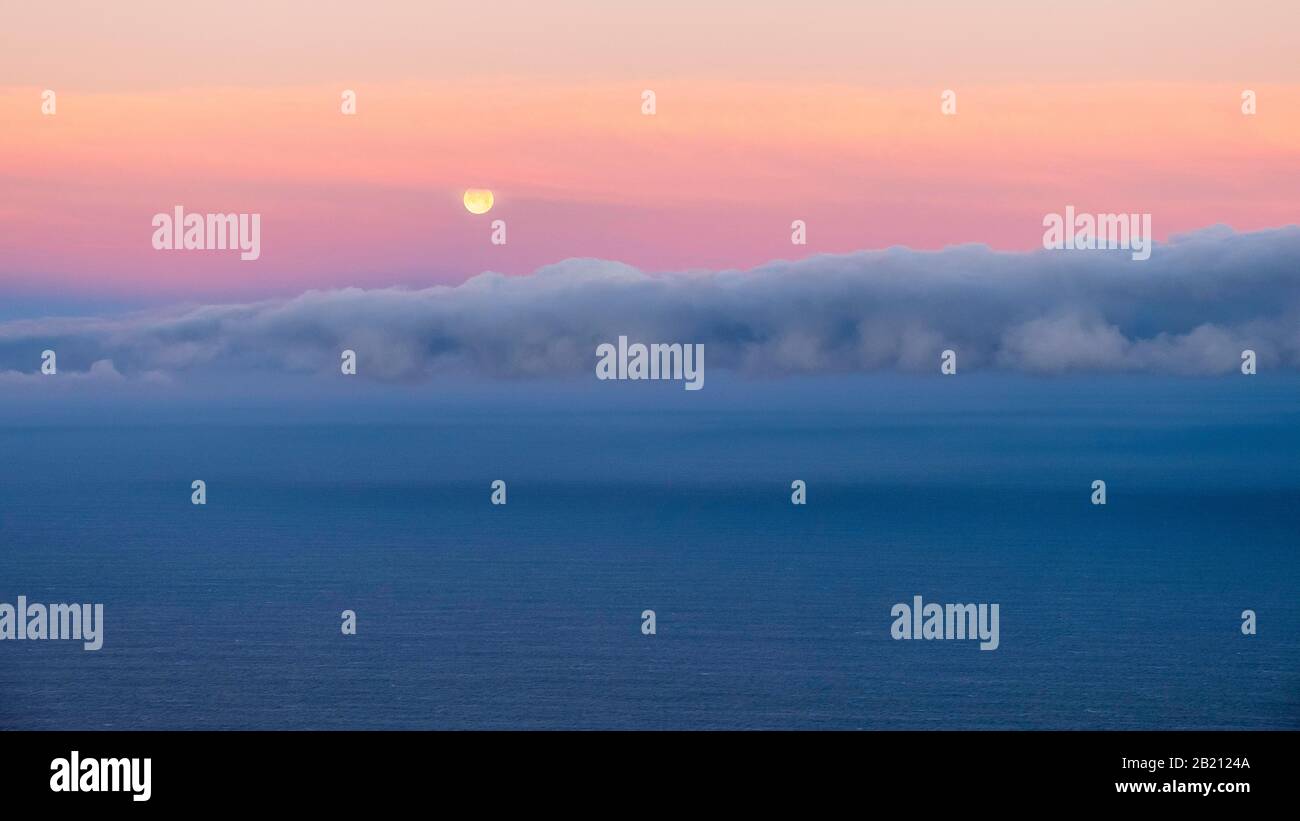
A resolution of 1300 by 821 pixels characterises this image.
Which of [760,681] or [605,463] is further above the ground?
[605,463]

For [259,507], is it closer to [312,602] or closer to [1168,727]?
[312,602]

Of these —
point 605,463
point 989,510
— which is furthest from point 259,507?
point 989,510
